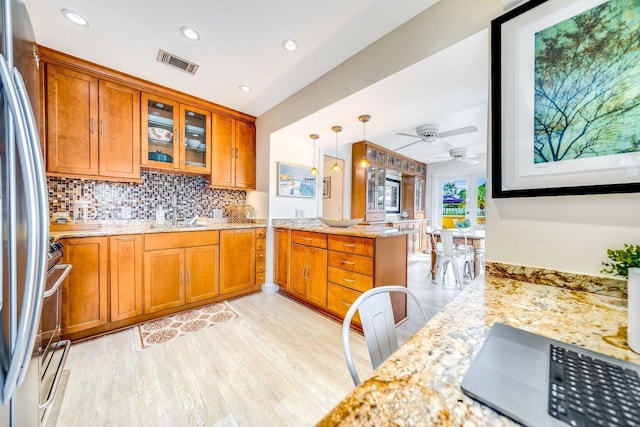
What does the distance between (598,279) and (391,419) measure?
46.3 inches

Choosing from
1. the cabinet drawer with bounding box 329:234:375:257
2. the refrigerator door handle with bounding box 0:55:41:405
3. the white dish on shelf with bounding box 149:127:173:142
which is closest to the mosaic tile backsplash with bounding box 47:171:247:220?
the white dish on shelf with bounding box 149:127:173:142

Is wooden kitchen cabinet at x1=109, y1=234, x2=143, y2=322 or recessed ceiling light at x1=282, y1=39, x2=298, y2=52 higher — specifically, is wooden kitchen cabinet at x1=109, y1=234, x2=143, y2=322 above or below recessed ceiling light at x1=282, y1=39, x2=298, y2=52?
below

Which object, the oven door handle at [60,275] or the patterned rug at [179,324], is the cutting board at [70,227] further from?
the patterned rug at [179,324]

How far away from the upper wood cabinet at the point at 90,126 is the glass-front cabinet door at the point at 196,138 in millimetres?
457

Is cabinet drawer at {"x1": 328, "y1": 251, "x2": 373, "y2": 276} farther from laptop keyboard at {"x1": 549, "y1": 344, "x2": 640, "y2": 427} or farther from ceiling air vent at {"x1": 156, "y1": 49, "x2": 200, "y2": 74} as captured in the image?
ceiling air vent at {"x1": 156, "y1": 49, "x2": 200, "y2": 74}

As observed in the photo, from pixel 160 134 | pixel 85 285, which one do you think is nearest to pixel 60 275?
pixel 85 285

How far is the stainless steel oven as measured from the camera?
4.26 ft

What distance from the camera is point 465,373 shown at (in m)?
0.48

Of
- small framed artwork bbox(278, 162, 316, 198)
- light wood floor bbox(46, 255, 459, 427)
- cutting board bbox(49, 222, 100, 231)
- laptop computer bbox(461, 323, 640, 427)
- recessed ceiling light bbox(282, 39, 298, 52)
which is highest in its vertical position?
recessed ceiling light bbox(282, 39, 298, 52)

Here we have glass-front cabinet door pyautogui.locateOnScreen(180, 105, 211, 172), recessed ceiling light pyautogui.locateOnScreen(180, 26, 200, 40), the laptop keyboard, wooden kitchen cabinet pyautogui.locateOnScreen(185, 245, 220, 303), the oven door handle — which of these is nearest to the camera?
Result: the laptop keyboard

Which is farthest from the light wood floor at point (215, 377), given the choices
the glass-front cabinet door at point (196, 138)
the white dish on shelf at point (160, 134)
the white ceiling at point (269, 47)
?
the white ceiling at point (269, 47)

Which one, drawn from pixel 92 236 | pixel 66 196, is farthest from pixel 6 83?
pixel 66 196

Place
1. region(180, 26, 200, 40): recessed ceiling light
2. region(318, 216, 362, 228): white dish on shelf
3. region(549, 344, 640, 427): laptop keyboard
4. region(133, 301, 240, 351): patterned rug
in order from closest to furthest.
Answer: region(549, 344, 640, 427): laptop keyboard
region(180, 26, 200, 40): recessed ceiling light
region(133, 301, 240, 351): patterned rug
region(318, 216, 362, 228): white dish on shelf

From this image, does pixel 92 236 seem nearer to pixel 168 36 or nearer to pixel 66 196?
pixel 66 196
